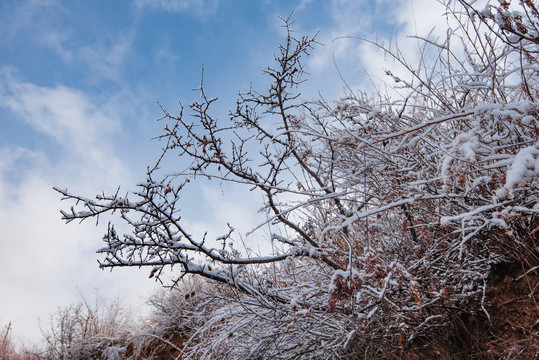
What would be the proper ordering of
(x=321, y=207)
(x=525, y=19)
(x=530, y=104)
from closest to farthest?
(x=530, y=104), (x=525, y=19), (x=321, y=207)

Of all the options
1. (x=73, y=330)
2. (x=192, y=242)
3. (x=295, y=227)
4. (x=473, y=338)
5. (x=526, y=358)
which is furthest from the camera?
(x=73, y=330)

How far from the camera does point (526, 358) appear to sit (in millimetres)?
2240

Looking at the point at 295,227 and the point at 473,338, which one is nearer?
the point at 473,338

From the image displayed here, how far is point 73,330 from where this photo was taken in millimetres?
10328

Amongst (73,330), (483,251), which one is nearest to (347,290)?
(483,251)

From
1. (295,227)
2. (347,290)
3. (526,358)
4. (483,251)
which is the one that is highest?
(295,227)

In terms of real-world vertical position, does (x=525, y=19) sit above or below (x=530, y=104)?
above

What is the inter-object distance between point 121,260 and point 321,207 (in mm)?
2252

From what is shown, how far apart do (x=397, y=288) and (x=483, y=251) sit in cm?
78

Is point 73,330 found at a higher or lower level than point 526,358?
higher

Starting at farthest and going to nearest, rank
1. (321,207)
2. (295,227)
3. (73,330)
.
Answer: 1. (73,330)
2. (321,207)
3. (295,227)

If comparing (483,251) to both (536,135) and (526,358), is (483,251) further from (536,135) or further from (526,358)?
(536,135)

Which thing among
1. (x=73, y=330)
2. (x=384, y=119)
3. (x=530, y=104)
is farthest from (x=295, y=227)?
(x=73, y=330)

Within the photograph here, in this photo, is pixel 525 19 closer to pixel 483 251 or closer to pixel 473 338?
pixel 483 251
